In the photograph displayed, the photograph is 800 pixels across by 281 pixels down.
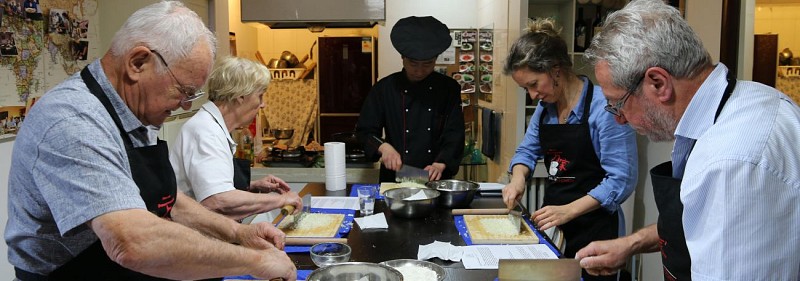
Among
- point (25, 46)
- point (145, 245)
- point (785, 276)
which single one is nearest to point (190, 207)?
point (145, 245)

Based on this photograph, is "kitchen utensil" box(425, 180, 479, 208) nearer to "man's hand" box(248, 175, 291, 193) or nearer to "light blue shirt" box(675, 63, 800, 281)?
"man's hand" box(248, 175, 291, 193)

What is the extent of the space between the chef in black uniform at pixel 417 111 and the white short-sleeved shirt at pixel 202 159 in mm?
1465

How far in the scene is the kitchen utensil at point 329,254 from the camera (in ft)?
5.47

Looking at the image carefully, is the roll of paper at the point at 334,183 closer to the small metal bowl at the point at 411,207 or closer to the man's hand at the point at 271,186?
the man's hand at the point at 271,186

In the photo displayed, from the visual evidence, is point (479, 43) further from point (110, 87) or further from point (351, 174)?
point (110, 87)

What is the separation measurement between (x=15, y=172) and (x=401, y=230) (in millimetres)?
1201

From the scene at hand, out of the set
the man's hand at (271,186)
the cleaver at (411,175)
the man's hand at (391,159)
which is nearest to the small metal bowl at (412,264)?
the man's hand at (271,186)

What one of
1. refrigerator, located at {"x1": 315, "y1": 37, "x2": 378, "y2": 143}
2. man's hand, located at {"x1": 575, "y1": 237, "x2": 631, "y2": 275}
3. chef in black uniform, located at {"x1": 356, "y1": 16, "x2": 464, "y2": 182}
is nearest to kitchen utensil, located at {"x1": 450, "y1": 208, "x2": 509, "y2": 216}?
man's hand, located at {"x1": 575, "y1": 237, "x2": 631, "y2": 275}

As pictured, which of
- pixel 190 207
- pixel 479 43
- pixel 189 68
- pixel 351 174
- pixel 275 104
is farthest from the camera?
pixel 275 104

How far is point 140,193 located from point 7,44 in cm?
128

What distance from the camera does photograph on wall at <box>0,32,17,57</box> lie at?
7.27 ft

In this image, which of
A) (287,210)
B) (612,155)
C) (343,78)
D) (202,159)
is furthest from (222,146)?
(343,78)

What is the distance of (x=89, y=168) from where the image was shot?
1122mm

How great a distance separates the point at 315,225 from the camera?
6.98 ft
